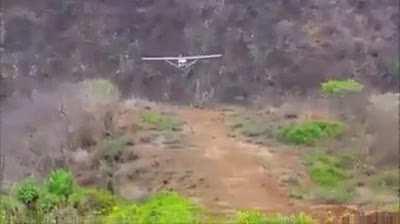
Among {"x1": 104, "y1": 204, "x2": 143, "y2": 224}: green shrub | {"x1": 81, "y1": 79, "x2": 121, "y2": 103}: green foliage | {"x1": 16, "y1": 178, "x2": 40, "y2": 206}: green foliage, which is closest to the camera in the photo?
{"x1": 16, "y1": 178, "x2": 40, "y2": 206}: green foliage

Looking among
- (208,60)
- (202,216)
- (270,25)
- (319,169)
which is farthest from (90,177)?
(270,25)

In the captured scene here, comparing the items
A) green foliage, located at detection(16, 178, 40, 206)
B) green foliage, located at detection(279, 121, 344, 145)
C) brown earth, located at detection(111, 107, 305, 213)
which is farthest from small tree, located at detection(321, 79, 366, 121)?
green foliage, located at detection(16, 178, 40, 206)

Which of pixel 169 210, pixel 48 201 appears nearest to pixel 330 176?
pixel 169 210

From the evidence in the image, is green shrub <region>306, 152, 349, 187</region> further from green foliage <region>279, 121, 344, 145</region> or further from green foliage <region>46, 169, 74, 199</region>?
green foliage <region>46, 169, 74, 199</region>

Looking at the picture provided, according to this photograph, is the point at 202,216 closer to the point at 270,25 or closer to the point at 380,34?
the point at 270,25

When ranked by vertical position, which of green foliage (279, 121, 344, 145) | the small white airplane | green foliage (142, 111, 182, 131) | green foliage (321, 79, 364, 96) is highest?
the small white airplane

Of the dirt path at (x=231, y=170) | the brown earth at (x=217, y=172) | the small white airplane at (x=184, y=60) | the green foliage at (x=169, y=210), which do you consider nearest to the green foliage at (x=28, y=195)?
the green foliage at (x=169, y=210)
